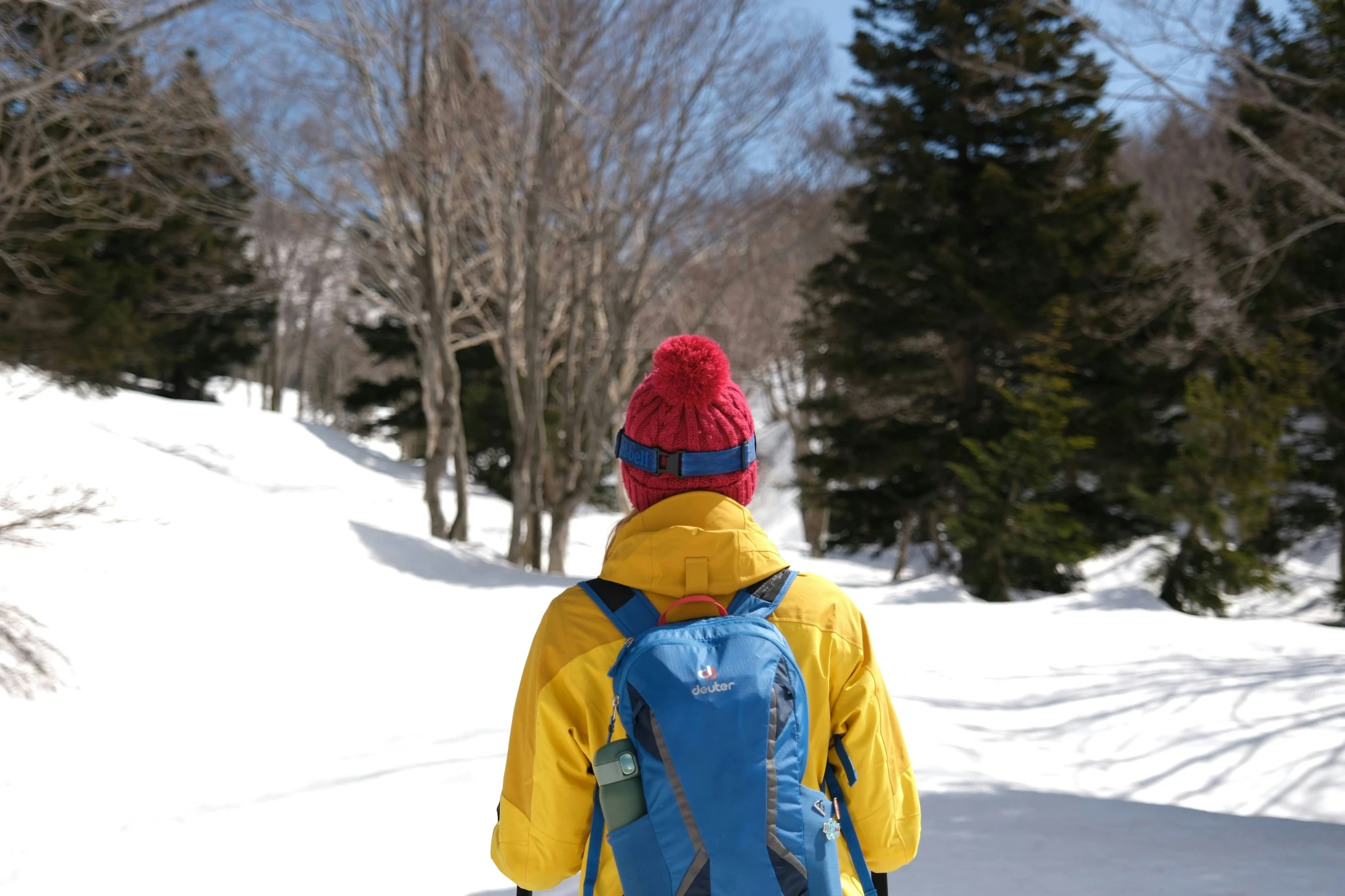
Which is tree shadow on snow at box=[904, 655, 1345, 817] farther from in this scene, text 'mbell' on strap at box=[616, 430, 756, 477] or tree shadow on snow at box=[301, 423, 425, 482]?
tree shadow on snow at box=[301, 423, 425, 482]

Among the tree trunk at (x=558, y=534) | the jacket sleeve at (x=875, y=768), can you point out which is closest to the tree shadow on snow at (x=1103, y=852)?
the jacket sleeve at (x=875, y=768)

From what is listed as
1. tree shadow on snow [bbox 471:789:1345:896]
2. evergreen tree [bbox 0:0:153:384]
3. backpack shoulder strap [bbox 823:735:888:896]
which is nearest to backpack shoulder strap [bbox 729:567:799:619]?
backpack shoulder strap [bbox 823:735:888:896]

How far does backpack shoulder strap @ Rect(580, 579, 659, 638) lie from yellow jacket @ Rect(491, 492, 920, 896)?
0.01 m

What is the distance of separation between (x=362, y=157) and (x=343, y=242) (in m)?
2.73

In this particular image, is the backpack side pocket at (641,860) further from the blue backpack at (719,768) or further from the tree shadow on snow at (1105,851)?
the tree shadow on snow at (1105,851)

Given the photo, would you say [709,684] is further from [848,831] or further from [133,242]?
[133,242]

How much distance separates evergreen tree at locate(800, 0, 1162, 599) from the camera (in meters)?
12.8

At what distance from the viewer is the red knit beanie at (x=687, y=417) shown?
1436mm

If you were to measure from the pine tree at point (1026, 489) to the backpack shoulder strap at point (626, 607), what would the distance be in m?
10.9

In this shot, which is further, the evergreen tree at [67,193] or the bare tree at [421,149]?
the bare tree at [421,149]

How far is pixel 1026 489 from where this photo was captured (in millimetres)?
12227

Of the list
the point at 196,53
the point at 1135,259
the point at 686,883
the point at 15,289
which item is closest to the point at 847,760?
the point at 686,883

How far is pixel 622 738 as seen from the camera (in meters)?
1.28

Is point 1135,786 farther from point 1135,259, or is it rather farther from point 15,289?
point 15,289
